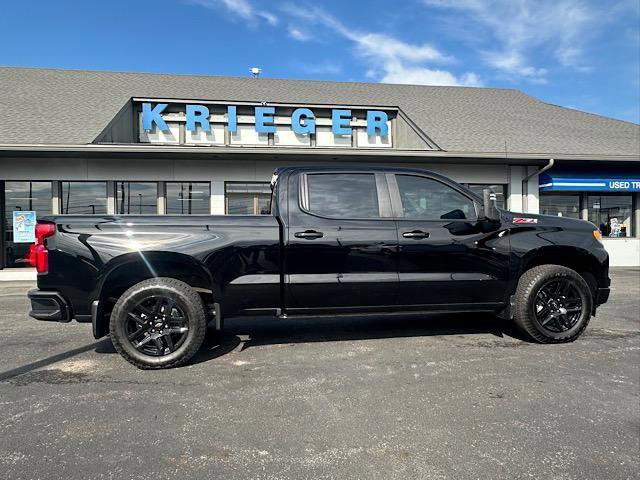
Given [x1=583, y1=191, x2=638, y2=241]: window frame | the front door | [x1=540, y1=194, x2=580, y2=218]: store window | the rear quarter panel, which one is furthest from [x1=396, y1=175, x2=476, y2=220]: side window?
[x1=583, y1=191, x2=638, y2=241]: window frame

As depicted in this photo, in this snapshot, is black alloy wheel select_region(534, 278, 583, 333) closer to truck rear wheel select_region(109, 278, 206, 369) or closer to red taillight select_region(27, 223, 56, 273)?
truck rear wheel select_region(109, 278, 206, 369)

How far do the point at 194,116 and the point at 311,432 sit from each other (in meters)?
12.8

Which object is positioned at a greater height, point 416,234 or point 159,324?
point 416,234

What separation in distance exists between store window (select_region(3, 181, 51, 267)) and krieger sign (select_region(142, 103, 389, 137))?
12.4 ft

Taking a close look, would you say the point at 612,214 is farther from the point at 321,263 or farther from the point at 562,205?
the point at 321,263

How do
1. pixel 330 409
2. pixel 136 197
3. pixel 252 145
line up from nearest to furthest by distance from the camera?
pixel 330 409, pixel 136 197, pixel 252 145

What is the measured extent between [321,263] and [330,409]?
141cm

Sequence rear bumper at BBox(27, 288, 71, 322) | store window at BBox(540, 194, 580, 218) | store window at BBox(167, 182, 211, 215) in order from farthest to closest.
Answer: store window at BBox(540, 194, 580, 218) < store window at BBox(167, 182, 211, 215) < rear bumper at BBox(27, 288, 71, 322)

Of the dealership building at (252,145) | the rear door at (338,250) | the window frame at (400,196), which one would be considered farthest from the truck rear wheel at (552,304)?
the dealership building at (252,145)

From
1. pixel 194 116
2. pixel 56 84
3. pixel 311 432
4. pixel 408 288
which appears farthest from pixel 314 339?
pixel 56 84

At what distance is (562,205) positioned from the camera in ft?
43.3

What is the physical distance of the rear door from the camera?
3811mm

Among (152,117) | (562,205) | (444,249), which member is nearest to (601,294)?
(444,249)

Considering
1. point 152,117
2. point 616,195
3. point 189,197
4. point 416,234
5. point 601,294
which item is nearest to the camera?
point 416,234
